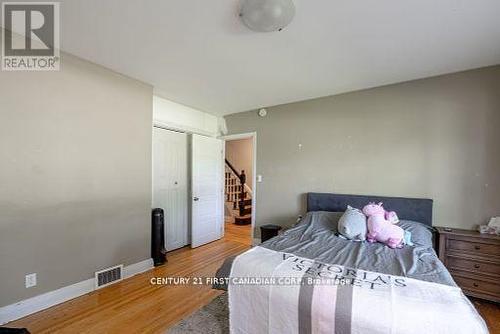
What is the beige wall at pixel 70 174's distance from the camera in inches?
80.9

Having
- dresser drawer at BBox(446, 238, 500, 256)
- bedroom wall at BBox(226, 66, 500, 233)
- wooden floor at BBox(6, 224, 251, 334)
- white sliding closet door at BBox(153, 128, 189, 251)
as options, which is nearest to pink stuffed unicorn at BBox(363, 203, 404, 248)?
dresser drawer at BBox(446, 238, 500, 256)

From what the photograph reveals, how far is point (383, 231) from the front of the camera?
93.4 inches

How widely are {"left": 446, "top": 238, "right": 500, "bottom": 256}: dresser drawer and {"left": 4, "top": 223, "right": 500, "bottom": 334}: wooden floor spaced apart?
0.54 meters

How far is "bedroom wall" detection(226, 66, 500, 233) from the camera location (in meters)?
2.66

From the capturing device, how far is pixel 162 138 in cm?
377

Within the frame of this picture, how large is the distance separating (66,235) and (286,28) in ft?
9.16

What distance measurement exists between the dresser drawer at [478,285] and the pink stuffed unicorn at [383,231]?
0.86 meters

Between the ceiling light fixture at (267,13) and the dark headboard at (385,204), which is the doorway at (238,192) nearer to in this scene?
the dark headboard at (385,204)

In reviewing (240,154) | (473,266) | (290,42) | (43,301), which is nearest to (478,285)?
(473,266)

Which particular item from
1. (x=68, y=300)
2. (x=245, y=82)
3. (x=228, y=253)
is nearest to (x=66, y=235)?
(x=68, y=300)

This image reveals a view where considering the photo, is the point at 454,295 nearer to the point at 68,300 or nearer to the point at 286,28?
the point at 286,28

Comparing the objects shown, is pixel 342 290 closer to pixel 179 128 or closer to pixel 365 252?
pixel 365 252

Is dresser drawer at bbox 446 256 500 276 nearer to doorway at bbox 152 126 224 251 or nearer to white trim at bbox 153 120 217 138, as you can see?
doorway at bbox 152 126 224 251

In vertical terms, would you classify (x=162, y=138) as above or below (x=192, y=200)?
above
